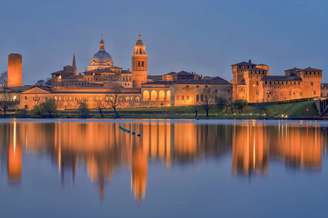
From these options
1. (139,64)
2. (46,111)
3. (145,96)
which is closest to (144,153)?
(46,111)

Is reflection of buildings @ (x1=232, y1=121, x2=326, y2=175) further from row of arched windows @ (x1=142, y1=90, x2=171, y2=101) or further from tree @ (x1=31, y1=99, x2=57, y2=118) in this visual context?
row of arched windows @ (x1=142, y1=90, x2=171, y2=101)

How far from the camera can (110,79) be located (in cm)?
11969

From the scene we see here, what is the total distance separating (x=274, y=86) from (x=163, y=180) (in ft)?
257

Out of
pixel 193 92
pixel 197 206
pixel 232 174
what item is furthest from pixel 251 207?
pixel 193 92

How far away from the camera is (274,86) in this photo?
95438 millimetres

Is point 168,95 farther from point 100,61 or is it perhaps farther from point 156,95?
point 100,61

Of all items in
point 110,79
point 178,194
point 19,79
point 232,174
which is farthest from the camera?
point 19,79

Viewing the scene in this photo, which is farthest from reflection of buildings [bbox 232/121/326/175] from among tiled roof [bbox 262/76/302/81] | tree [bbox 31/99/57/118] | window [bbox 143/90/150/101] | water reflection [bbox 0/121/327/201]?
window [bbox 143/90/150/101]

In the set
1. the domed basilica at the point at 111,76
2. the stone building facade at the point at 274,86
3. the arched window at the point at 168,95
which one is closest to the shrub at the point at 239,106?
the stone building facade at the point at 274,86

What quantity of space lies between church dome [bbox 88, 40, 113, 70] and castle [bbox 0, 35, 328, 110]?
1.83 m

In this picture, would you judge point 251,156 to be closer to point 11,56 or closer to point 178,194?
point 178,194

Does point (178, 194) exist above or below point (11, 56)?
below

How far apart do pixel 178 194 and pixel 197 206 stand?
1.52 m

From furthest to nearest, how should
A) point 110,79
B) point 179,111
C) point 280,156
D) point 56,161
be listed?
point 110,79 → point 179,111 → point 280,156 → point 56,161
